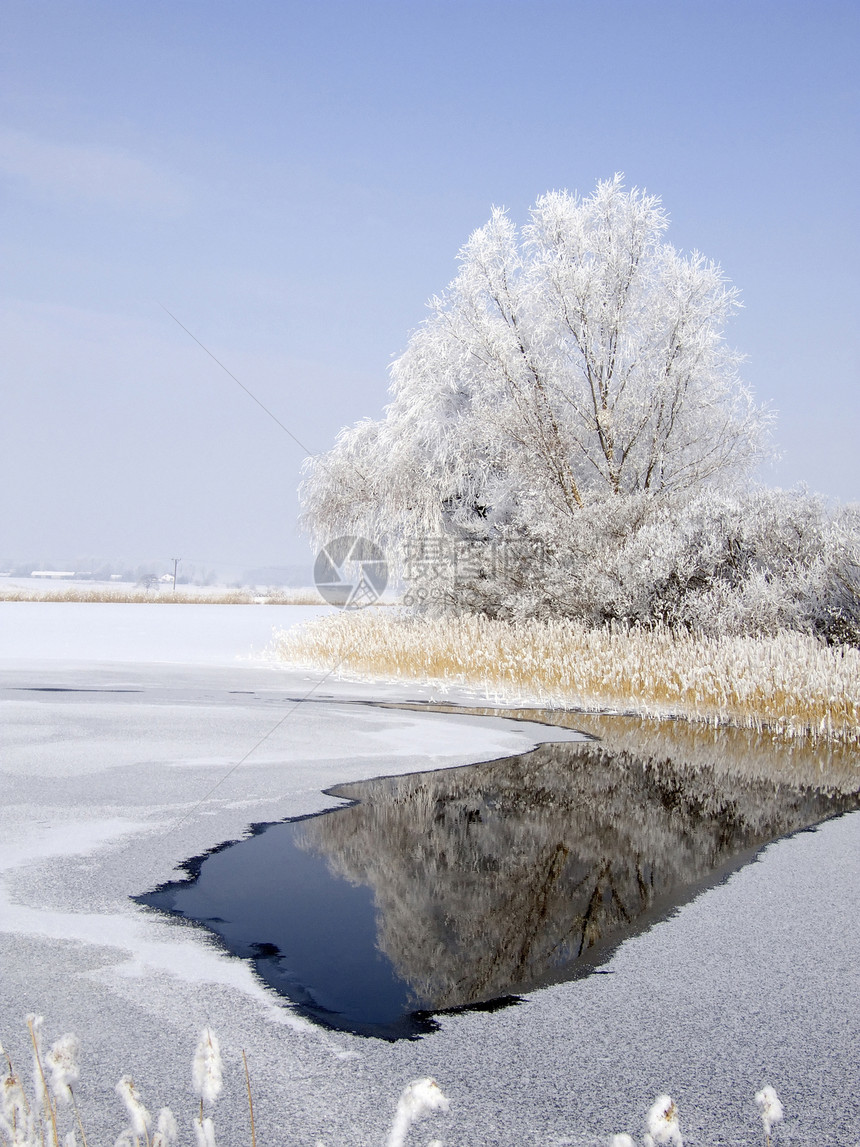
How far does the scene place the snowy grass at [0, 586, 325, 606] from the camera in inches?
2014

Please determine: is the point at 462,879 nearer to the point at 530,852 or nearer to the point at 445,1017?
the point at 530,852

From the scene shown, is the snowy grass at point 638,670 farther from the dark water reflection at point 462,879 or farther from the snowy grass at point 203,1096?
the snowy grass at point 203,1096

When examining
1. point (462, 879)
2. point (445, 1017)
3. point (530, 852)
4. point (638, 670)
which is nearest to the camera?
point (445, 1017)

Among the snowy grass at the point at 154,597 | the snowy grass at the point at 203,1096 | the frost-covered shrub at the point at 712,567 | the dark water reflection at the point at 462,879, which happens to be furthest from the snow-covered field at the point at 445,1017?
the snowy grass at the point at 154,597

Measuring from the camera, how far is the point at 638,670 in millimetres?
11344

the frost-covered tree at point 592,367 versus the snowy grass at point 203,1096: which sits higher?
the frost-covered tree at point 592,367

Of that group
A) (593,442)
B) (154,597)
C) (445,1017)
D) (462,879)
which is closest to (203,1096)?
(445,1017)

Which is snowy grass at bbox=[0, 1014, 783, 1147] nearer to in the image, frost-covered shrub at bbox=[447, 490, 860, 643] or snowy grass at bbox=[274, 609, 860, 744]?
snowy grass at bbox=[274, 609, 860, 744]

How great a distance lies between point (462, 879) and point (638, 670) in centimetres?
754

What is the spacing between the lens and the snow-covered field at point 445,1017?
233cm

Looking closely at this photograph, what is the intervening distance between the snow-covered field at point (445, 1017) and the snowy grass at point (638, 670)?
4.25 metres

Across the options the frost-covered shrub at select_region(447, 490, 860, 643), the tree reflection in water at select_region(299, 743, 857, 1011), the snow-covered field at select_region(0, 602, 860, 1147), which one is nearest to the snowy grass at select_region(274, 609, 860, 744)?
the frost-covered shrub at select_region(447, 490, 860, 643)

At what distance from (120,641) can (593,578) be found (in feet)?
41.2

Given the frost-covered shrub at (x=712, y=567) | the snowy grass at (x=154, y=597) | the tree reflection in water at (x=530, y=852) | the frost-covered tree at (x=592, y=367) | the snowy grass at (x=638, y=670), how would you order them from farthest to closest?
the snowy grass at (x=154, y=597) → the frost-covered tree at (x=592, y=367) → the frost-covered shrub at (x=712, y=567) → the snowy grass at (x=638, y=670) → the tree reflection in water at (x=530, y=852)
